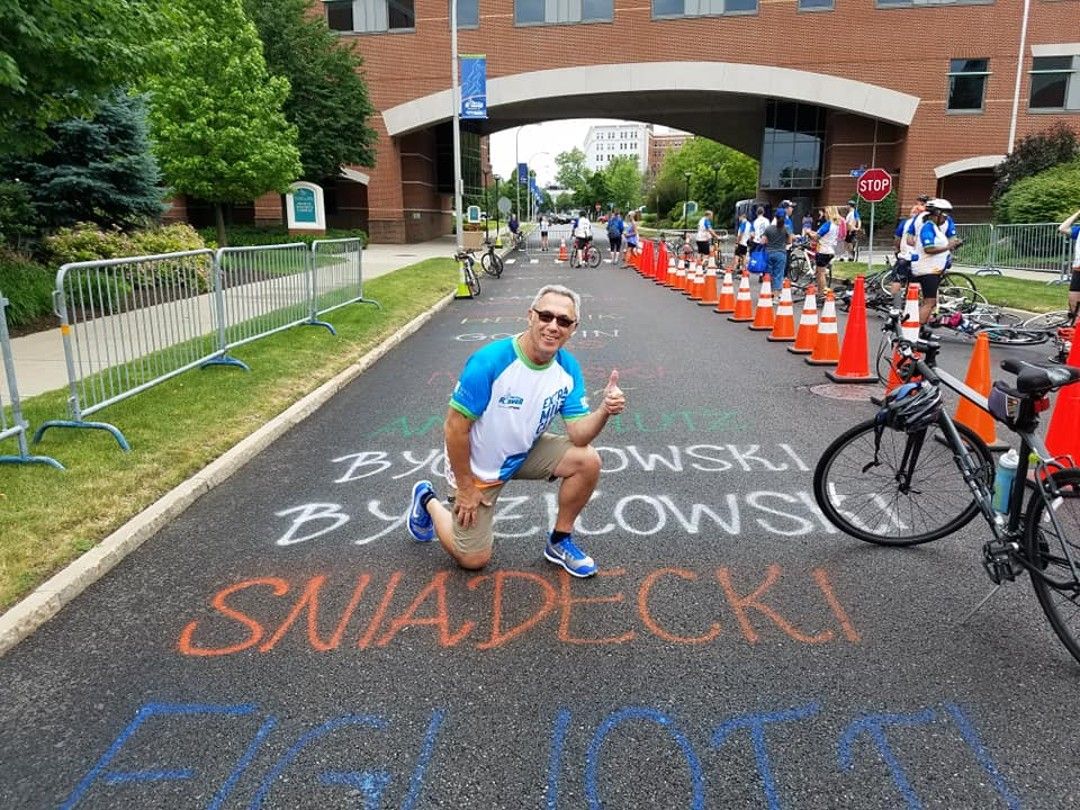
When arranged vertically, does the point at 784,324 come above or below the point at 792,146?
below

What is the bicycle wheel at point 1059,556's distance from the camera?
3.28 meters

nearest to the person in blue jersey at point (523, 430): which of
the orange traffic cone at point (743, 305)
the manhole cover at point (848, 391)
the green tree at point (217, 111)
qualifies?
the manhole cover at point (848, 391)

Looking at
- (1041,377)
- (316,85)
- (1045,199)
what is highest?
(316,85)

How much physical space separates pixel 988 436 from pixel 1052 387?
10.5 feet

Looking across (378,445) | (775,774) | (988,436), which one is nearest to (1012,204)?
(988,436)

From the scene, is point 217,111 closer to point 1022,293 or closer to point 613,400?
point 1022,293

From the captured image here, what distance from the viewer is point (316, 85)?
3309 centimetres

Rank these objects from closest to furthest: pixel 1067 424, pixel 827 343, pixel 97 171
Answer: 1. pixel 1067 424
2. pixel 827 343
3. pixel 97 171

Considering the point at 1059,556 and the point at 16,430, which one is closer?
the point at 1059,556

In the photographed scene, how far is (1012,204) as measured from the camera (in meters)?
26.2

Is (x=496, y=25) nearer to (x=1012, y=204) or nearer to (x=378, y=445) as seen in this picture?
(x=1012, y=204)

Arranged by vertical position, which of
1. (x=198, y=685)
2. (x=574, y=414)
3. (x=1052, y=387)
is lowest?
(x=198, y=685)

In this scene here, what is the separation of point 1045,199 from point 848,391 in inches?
866

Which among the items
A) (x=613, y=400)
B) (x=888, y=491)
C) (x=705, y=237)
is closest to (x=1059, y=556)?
(x=888, y=491)
